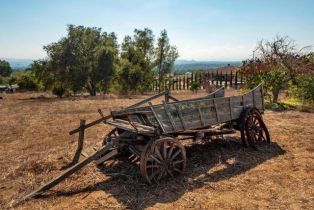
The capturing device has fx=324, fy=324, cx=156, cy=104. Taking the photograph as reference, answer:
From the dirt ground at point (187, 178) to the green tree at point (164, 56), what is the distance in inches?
1638

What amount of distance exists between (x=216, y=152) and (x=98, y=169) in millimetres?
3379

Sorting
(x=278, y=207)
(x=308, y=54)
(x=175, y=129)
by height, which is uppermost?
(x=308, y=54)

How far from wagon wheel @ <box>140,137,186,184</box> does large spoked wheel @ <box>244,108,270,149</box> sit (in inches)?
109

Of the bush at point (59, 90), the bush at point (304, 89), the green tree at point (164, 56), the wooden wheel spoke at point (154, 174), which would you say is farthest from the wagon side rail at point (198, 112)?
the green tree at point (164, 56)

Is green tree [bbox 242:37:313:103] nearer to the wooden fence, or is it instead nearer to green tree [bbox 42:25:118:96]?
the wooden fence

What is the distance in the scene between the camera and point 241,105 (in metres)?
9.70

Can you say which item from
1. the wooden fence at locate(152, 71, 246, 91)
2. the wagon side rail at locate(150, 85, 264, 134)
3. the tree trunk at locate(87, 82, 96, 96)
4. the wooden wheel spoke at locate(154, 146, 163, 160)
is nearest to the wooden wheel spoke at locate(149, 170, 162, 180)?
the wooden wheel spoke at locate(154, 146, 163, 160)

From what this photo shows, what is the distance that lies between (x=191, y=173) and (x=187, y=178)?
35cm

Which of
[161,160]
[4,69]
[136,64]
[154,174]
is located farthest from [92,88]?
[4,69]

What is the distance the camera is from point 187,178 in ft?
24.5

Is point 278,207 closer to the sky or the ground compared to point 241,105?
closer to the ground

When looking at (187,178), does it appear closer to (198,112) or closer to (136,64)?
(198,112)

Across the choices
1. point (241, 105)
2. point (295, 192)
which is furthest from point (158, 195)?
point (241, 105)

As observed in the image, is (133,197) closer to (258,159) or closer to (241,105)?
(258,159)
